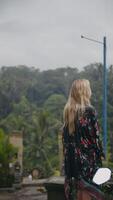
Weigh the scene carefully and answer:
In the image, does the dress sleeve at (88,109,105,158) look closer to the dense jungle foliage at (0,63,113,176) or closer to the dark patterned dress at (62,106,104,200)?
the dark patterned dress at (62,106,104,200)

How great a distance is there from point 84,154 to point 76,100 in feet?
1.30

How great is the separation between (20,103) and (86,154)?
172ft

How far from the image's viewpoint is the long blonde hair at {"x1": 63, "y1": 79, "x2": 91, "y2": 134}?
437 centimetres

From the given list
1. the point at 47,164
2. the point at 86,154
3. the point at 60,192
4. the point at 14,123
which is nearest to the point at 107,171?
the point at 86,154

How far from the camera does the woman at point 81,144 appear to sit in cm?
435

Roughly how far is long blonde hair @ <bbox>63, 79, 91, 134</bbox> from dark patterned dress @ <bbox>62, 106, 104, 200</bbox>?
0.13 feet

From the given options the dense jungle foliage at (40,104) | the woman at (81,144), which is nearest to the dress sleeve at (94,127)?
the woman at (81,144)

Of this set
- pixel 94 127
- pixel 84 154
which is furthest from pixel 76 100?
pixel 84 154

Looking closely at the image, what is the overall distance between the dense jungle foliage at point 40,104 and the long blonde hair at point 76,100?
11.1 metres

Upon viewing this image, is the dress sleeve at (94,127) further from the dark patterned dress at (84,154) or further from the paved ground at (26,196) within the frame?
the paved ground at (26,196)

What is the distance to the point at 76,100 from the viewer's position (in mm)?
4430

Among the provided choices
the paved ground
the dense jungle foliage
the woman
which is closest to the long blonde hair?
the woman

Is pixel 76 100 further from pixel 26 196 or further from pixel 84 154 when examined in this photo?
pixel 26 196

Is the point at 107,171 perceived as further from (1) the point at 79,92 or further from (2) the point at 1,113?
(2) the point at 1,113
